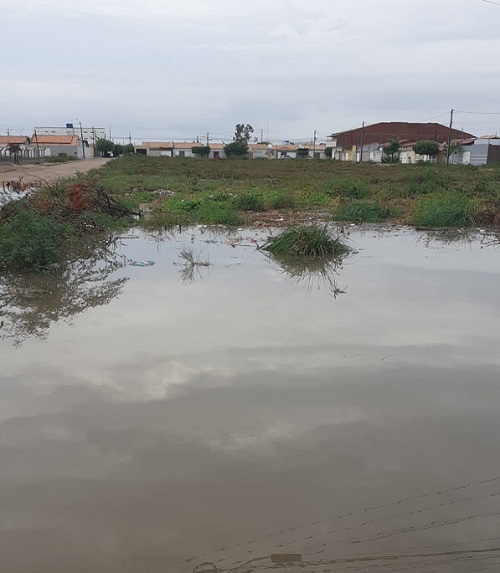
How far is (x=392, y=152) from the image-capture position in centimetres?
5559

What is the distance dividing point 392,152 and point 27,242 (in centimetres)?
5254

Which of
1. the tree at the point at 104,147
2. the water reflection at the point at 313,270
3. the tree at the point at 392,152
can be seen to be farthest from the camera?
the tree at the point at 104,147

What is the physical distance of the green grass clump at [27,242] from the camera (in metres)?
7.39

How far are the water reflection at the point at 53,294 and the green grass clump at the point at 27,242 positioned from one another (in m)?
0.18

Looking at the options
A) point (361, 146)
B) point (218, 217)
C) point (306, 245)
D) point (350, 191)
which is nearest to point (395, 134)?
point (361, 146)

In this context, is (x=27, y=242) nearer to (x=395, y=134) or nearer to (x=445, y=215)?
(x=445, y=215)

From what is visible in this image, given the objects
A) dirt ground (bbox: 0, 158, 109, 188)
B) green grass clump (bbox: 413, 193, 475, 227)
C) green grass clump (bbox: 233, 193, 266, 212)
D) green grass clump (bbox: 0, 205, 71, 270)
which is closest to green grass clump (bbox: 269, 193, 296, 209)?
green grass clump (bbox: 233, 193, 266, 212)

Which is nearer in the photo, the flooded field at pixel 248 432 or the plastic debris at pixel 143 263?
the flooded field at pixel 248 432

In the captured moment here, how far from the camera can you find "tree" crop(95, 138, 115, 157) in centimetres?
7739

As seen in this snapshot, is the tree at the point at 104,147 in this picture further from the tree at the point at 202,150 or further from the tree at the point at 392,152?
the tree at the point at 392,152

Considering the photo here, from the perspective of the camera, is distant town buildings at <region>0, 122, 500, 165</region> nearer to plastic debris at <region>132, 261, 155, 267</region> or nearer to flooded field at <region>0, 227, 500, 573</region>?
plastic debris at <region>132, 261, 155, 267</region>

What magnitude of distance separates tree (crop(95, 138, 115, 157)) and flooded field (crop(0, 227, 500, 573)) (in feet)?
247

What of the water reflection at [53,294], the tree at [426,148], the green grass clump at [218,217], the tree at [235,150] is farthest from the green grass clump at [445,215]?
the tree at [235,150]

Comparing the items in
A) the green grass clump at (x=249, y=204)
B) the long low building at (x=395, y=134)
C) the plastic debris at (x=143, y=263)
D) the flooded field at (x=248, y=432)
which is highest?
the long low building at (x=395, y=134)
